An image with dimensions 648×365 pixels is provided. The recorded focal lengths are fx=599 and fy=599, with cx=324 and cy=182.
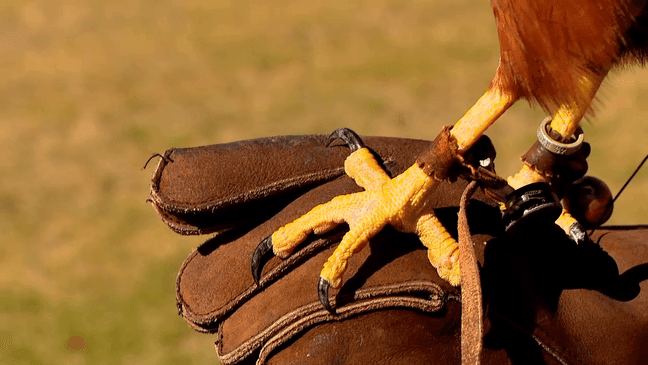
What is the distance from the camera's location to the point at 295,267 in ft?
3.46

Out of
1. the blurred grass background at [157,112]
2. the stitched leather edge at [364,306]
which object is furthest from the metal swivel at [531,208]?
the blurred grass background at [157,112]

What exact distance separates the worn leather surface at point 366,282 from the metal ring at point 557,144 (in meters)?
0.16

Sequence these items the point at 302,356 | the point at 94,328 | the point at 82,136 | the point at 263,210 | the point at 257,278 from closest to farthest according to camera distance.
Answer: the point at 302,356 → the point at 257,278 → the point at 263,210 → the point at 94,328 → the point at 82,136

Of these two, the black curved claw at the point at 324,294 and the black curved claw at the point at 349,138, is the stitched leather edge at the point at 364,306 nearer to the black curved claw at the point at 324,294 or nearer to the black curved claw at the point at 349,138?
the black curved claw at the point at 324,294

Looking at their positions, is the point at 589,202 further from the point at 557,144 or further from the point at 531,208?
the point at 531,208

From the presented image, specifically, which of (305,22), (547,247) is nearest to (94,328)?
(547,247)

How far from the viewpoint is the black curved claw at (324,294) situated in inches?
36.9

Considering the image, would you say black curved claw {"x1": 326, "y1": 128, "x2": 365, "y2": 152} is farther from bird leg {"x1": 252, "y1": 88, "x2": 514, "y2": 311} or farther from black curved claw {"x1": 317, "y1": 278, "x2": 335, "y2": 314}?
black curved claw {"x1": 317, "y1": 278, "x2": 335, "y2": 314}

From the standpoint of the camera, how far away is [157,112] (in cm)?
347

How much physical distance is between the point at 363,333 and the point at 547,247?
A: 35 centimetres

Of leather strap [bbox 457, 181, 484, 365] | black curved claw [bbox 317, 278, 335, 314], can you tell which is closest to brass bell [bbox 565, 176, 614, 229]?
leather strap [bbox 457, 181, 484, 365]

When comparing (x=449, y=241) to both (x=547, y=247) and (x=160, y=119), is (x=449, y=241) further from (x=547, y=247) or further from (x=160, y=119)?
(x=160, y=119)

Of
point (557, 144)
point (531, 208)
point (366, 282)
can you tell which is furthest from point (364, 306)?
point (557, 144)

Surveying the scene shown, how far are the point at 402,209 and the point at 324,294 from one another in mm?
205
